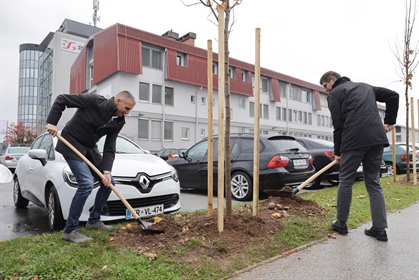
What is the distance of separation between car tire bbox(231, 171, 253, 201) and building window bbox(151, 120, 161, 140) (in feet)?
70.6

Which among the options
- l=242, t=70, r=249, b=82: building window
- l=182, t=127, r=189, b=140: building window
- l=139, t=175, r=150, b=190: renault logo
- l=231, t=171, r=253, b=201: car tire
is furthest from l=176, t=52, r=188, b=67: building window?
l=139, t=175, r=150, b=190: renault logo

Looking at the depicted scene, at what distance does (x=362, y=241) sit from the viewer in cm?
391

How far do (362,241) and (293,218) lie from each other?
0.93 m

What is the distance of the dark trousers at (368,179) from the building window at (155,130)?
25.1 meters

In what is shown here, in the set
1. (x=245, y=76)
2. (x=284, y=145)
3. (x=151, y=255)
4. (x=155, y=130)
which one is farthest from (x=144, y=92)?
(x=151, y=255)

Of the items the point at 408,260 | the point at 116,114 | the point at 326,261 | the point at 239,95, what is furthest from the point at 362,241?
the point at 239,95

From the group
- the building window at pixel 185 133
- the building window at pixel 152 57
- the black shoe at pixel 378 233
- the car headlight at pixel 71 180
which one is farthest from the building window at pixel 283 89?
the car headlight at pixel 71 180

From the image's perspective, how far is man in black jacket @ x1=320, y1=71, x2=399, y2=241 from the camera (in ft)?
12.9

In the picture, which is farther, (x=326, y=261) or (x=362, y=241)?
(x=362, y=241)

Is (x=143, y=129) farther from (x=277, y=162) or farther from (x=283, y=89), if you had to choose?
(x=277, y=162)

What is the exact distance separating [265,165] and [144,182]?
130 inches

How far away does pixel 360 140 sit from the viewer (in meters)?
3.93

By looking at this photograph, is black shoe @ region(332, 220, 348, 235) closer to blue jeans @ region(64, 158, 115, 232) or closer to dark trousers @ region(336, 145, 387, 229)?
dark trousers @ region(336, 145, 387, 229)

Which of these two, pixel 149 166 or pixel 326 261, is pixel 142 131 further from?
pixel 326 261
